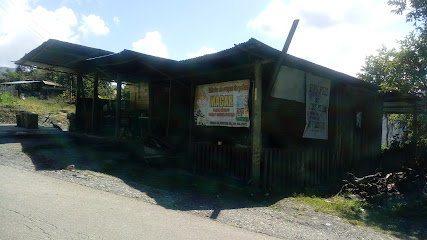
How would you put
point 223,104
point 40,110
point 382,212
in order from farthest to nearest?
point 40,110 → point 223,104 → point 382,212

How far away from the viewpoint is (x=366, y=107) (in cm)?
1195

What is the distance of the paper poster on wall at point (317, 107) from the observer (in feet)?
28.3

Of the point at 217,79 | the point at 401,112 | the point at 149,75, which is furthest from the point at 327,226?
the point at 401,112

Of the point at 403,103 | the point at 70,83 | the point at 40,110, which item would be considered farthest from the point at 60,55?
the point at 70,83

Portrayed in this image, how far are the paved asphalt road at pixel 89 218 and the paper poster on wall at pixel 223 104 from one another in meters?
3.71

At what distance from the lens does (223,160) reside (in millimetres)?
8281

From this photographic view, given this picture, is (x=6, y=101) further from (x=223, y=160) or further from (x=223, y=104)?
(x=223, y=160)

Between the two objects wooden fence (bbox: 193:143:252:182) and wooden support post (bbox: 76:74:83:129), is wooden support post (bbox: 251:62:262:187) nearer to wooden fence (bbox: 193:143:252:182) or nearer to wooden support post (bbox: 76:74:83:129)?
wooden fence (bbox: 193:143:252:182)

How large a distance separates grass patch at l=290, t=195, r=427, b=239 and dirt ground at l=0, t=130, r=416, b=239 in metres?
0.33

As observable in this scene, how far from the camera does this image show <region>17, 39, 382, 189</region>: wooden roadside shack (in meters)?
7.36

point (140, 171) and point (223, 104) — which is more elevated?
point (223, 104)

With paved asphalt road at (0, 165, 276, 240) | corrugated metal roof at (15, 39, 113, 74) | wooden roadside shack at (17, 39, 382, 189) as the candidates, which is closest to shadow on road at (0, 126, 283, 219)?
paved asphalt road at (0, 165, 276, 240)

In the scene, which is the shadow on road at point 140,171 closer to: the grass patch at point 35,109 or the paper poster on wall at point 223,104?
the paper poster on wall at point 223,104

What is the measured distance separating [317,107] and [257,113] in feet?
9.24
